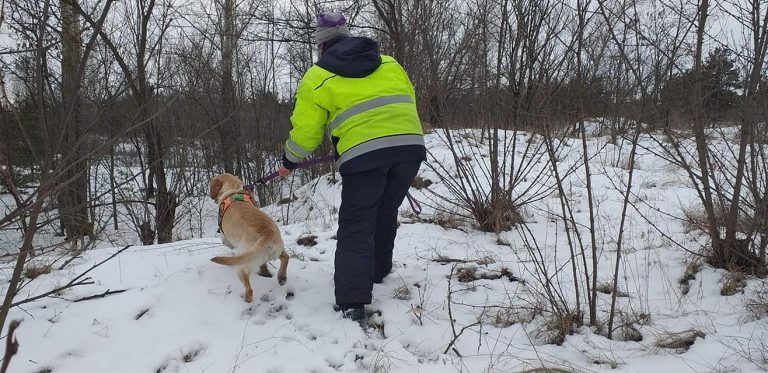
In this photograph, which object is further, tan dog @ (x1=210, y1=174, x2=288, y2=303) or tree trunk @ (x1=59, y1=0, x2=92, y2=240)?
tan dog @ (x1=210, y1=174, x2=288, y2=303)

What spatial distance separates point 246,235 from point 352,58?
4.69 feet

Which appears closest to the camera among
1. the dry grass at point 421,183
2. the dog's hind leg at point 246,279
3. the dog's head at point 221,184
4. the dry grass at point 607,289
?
the dog's hind leg at point 246,279

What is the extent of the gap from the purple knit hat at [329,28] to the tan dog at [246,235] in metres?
1.34

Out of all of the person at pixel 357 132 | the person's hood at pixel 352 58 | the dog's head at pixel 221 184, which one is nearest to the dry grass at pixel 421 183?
the dog's head at pixel 221 184

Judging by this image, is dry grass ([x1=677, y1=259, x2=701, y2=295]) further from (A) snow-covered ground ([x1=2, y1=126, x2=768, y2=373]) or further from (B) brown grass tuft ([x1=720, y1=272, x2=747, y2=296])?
(B) brown grass tuft ([x1=720, y1=272, x2=747, y2=296])

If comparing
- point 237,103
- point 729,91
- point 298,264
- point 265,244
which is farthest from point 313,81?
point 237,103

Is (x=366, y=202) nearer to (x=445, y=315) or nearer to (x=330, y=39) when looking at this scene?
(x=445, y=315)

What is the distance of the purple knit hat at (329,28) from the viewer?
312cm

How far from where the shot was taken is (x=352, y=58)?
9.37ft

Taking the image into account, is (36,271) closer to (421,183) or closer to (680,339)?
(680,339)

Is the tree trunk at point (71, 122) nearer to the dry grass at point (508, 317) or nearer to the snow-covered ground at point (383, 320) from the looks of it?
the snow-covered ground at point (383, 320)

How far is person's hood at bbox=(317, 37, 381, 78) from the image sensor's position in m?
2.85

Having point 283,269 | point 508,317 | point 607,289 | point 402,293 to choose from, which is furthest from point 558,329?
point 283,269

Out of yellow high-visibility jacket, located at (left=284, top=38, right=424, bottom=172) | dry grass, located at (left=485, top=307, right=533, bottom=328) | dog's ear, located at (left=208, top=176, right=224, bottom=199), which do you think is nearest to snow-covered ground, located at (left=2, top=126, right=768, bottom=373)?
dry grass, located at (left=485, top=307, right=533, bottom=328)
